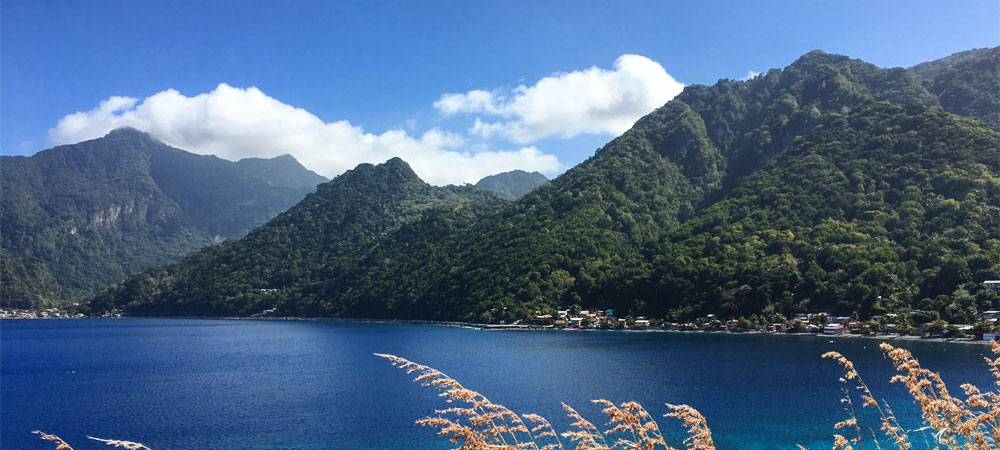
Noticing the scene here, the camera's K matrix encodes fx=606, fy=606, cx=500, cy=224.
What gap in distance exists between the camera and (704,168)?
615ft

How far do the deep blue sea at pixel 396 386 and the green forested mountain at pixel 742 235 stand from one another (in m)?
17.9

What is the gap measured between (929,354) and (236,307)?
178553 mm

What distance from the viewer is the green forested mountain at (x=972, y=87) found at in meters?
161

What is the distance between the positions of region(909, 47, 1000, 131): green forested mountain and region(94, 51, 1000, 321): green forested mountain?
4.96m

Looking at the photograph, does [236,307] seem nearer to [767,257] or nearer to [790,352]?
[767,257]

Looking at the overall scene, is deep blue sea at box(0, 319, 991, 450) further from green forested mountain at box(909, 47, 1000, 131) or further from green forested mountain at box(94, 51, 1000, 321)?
green forested mountain at box(909, 47, 1000, 131)

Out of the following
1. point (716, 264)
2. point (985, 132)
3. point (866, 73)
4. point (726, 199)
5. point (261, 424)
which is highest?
point (866, 73)

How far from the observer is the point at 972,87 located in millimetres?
171000

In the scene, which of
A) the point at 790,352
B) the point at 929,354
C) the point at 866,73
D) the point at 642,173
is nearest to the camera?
the point at 929,354

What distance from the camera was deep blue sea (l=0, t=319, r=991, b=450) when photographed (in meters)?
37.7

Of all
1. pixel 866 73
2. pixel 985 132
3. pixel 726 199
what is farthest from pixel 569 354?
pixel 866 73

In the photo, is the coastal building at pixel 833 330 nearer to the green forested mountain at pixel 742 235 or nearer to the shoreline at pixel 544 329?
the shoreline at pixel 544 329

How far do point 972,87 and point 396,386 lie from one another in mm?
191066

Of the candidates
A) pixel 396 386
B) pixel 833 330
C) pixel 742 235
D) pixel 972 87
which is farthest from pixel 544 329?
pixel 972 87
